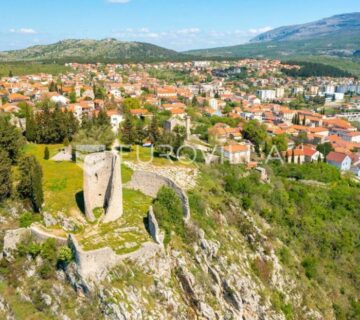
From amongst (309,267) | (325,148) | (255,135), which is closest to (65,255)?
(309,267)

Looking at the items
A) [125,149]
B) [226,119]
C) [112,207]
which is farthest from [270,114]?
[112,207]

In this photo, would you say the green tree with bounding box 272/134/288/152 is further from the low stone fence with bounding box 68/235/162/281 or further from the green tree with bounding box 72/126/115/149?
the low stone fence with bounding box 68/235/162/281

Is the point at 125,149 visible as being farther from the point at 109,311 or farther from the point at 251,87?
the point at 251,87

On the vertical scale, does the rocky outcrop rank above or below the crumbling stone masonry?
below

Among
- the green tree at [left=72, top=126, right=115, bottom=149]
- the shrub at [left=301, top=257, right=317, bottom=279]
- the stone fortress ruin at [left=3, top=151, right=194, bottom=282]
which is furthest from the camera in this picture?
the green tree at [left=72, top=126, right=115, bottom=149]

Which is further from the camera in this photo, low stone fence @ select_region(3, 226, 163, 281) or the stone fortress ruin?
the stone fortress ruin

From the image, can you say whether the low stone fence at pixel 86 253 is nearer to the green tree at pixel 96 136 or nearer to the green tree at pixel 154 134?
the green tree at pixel 96 136

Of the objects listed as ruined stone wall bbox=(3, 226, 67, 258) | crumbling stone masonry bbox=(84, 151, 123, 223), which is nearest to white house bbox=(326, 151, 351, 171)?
crumbling stone masonry bbox=(84, 151, 123, 223)
